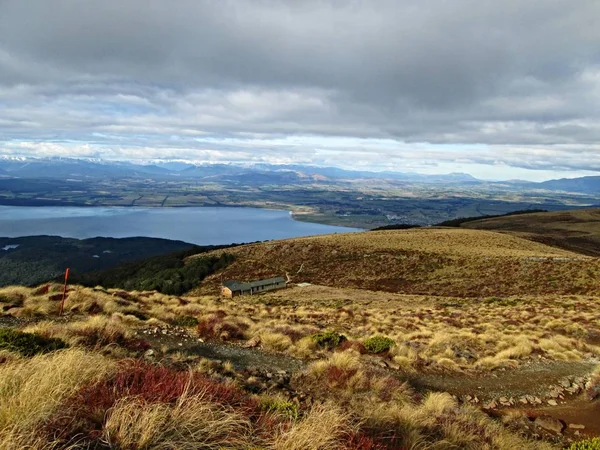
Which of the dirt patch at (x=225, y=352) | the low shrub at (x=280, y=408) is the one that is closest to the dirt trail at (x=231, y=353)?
the dirt patch at (x=225, y=352)

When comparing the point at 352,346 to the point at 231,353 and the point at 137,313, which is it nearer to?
the point at 231,353

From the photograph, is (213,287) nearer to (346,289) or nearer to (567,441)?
(346,289)

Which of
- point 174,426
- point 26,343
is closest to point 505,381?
point 174,426

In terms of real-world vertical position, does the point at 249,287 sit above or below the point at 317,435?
below

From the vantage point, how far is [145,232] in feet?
565

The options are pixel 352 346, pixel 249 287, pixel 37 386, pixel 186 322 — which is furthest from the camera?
pixel 249 287

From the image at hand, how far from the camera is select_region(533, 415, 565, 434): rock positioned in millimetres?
7325

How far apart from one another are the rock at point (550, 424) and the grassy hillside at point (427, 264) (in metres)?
25.7

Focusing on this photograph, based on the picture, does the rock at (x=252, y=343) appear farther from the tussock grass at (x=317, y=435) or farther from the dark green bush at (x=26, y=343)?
the tussock grass at (x=317, y=435)

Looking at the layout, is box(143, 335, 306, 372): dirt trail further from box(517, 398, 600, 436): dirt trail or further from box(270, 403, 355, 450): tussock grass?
box(517, 398, 600, 436): dirt trail

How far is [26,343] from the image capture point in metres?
6.65

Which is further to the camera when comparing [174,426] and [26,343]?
[26,343]

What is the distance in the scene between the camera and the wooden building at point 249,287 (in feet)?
123

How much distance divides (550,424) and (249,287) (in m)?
32.6
